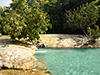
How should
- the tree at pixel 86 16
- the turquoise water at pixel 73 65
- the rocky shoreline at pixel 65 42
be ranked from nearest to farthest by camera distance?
1. the turquoise water at pixel 73 65
2. the rocky shoreline at pixel 65 42
3. the tree at pixel 86 16

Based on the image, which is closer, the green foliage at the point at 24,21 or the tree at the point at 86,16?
the green foliage at the point at 24,21

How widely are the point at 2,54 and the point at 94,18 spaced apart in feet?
58.3

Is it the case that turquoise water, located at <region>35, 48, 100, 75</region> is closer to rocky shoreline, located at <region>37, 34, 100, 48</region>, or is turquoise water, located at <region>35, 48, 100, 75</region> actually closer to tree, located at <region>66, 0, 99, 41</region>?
rocky shoreline, located at <region>37, 34, 100, 48</region>

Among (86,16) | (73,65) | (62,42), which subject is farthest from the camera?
(86,16)

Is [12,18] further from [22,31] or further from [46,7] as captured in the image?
[46,7]

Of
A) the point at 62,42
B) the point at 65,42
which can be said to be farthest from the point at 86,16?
the point at 62,42

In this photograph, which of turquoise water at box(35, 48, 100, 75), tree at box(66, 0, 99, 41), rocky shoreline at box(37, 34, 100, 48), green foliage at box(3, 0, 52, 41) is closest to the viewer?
turquoise water at box(35, 48, 100, 75)

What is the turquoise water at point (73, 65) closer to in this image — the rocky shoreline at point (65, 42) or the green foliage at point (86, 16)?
the rocky shoreline at point (65, 42)

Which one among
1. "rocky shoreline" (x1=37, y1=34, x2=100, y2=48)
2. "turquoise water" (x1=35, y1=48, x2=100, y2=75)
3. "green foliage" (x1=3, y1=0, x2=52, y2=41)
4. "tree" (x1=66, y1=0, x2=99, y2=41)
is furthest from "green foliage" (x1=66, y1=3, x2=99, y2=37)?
"turquoise water" (x1=35, y1=48, x2=100, y2=75)

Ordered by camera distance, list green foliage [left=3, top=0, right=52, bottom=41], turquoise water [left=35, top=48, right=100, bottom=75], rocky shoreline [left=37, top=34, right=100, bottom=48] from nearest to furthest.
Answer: turquoise water [left=35, top=48, right=100, bottom=75] → green foliage [left=3, top=0, right=52, bottom=41] → rocky shoreline [left=37, top=34, right=100, bottom=48]

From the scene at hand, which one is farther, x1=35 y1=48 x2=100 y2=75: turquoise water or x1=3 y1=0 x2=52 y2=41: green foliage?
x1=3 y1=0 x2=52 y2=41: green foliage

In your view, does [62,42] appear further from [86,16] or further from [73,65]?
[73,65]

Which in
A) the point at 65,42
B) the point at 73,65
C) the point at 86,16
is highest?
the point at 86,16

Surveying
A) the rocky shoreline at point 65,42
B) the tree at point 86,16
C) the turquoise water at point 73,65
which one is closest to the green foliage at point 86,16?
the tree at point 86,16
